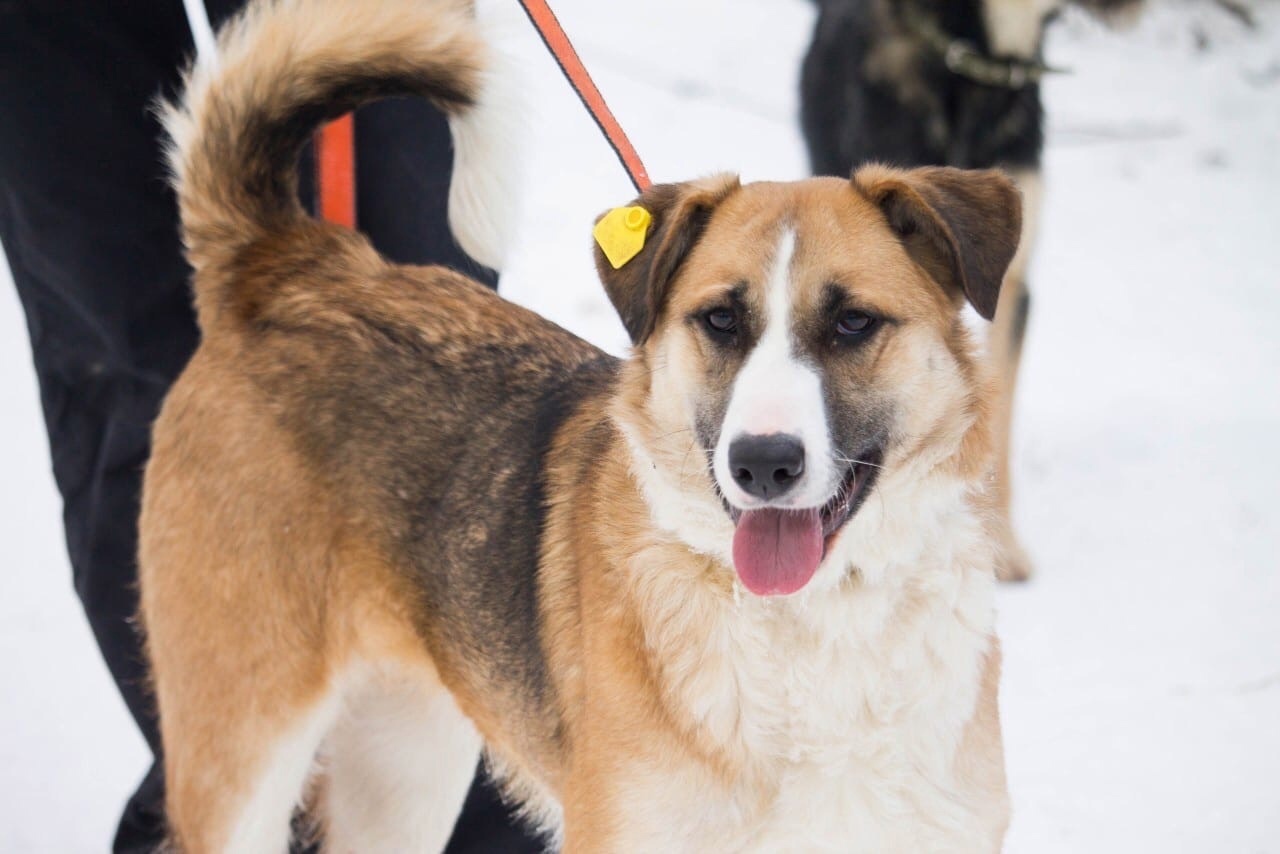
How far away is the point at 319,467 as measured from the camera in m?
2.45

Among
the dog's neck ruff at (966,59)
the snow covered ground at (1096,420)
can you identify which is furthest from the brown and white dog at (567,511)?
the dog's neck ruff at (966,59)

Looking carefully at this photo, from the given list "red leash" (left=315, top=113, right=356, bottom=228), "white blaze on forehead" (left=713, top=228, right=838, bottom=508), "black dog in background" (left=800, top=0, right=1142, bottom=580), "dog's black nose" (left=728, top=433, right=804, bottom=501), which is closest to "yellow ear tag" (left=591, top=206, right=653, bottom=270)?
"white blaze on forehead" (left=713, top=228, right=838, bottom=508)

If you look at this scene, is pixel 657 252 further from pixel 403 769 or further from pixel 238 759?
pixel 403 769

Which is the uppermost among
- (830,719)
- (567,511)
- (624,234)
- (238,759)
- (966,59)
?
(624,234)

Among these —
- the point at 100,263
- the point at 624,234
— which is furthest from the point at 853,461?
the point at 100,263

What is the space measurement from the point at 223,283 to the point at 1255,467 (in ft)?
12.3

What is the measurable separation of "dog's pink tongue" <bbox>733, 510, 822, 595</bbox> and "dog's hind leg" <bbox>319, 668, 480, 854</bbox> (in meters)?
1.11

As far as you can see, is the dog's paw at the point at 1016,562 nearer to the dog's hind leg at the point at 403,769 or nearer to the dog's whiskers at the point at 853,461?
the dog's hind leg at the point at 403,769

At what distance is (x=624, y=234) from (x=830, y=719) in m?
0.81

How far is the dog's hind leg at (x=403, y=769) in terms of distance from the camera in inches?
114

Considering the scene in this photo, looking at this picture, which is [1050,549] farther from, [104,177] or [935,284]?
[104,177]

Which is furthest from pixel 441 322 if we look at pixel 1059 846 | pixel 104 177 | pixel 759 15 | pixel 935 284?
pixel 759 15

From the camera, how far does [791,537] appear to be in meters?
1.96

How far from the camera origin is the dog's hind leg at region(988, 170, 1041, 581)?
423 centimetres
